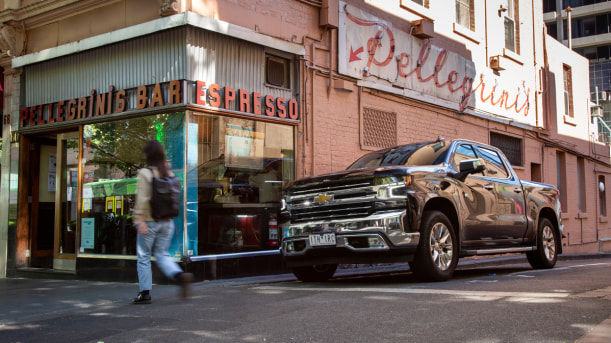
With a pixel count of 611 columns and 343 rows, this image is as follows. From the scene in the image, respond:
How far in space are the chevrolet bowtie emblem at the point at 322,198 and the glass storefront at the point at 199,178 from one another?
2.47 m

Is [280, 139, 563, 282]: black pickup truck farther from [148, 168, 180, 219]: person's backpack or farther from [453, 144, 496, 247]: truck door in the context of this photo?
[148, 168, 180, 219]: person's backpack

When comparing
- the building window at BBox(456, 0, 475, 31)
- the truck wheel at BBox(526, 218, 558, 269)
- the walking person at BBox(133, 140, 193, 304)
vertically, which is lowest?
the truck wheel at BBox(526, 218, 558, 269)

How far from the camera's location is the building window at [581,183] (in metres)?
22.4

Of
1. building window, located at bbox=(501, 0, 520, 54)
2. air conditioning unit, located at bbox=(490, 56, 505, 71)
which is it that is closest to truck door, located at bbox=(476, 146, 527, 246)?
air conditioning unit, located at bbox=(490, 56, 505, 71)

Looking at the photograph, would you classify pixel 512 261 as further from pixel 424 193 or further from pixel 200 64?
pixel 200 64

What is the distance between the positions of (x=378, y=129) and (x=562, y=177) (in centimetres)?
1113

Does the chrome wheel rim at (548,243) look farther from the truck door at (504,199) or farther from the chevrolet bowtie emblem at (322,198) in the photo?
the chevrolet bowtie emblem at (322,198)

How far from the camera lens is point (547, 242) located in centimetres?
984

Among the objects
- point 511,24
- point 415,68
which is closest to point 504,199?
point 415,68

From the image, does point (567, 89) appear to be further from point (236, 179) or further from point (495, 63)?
→ point (236, 179)

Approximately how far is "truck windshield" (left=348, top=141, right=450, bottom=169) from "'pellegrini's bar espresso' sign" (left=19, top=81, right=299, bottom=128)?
231cm

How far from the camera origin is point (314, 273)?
8453mm

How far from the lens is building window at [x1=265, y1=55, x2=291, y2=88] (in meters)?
10.8

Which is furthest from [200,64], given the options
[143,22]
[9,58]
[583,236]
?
[583,236]
